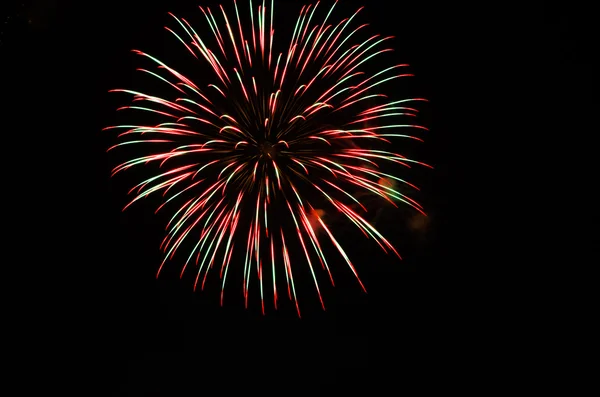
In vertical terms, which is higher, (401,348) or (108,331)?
(108,331)

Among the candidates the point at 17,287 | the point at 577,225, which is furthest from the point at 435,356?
the point at 17,287

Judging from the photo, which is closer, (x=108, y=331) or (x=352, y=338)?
(x=352, y=338)

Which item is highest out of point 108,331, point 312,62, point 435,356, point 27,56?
point 27,56

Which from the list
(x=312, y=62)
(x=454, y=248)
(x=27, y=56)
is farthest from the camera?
(x=454, y=248)

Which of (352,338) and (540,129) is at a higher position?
(540,129)

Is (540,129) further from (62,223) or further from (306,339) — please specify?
(62,223)

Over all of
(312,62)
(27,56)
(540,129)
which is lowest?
(540,129)

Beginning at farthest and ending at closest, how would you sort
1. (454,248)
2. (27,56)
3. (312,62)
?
(454,248), (27,56), (312,62)

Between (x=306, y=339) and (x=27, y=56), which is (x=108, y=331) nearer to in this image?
(x=306, y=339)

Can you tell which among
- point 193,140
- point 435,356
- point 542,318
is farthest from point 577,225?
point 193,140
